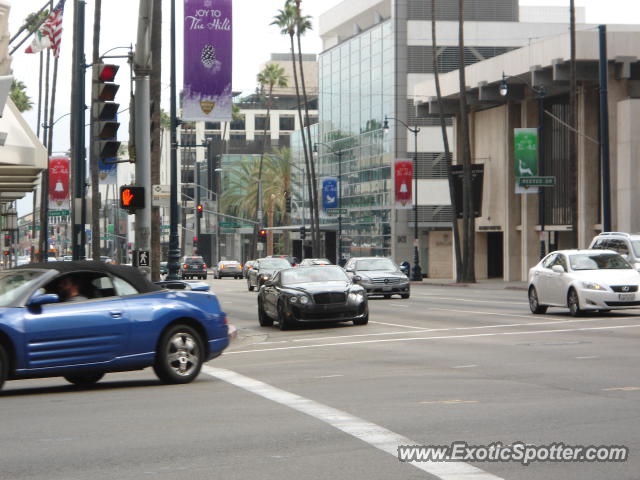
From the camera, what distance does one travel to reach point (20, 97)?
9088 centimetres

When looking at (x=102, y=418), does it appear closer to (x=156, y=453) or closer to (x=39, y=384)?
(x=156, y=453)

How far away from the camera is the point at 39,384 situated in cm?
1593

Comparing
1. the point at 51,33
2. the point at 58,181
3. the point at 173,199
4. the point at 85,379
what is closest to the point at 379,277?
the point at 173,199

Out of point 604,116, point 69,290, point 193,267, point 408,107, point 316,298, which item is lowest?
point 316,298

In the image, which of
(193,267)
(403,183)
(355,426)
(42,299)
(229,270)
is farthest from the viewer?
(229,270)

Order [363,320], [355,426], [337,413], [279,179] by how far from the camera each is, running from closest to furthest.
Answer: [355,426]
[337,413]
[363,320]
[279,179]

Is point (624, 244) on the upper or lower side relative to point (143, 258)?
Result: upper

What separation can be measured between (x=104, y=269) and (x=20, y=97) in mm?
79740

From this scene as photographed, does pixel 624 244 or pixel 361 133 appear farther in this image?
pixel 361 133

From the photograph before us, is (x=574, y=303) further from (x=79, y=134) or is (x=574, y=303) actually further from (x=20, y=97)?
(x=20, y=97)

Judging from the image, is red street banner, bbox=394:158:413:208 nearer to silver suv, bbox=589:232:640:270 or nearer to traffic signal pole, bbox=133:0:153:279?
silver suv, bbox=589:232:640:270

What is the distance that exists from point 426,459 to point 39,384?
856cm

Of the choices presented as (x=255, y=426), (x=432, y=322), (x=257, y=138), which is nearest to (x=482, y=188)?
(x=432, y=322)

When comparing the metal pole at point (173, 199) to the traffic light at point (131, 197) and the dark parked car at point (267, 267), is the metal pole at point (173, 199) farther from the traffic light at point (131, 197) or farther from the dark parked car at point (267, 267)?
the traffic light at point (131, 197)
